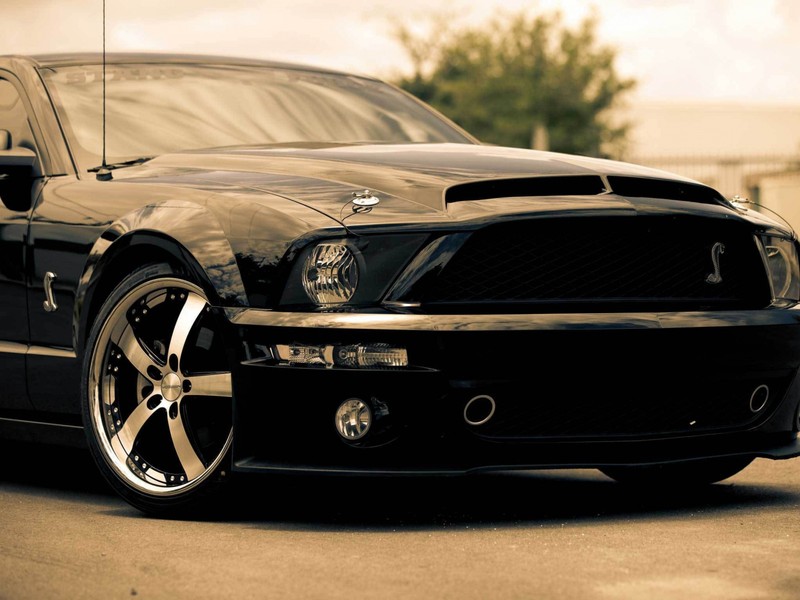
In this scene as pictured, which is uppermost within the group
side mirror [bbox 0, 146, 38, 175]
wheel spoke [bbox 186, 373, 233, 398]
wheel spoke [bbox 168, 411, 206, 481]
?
side mirror [bbox 0, 146, 38, 175]

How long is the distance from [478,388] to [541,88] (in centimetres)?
4397

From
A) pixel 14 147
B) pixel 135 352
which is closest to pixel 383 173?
pixel 135 352

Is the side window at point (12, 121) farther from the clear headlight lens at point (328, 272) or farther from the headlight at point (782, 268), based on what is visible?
the headlight at point (782, 268)

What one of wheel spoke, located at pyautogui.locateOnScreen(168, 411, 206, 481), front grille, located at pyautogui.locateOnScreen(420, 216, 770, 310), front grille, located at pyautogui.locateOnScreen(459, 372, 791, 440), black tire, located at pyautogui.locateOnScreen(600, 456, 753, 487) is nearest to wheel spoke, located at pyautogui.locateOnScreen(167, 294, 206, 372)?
wheel spoke, located at pyautogui.locateOnScreen(168, 411, 206, 481)

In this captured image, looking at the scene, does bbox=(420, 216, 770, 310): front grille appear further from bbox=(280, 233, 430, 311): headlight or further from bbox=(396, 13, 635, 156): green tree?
bbox=(396, 13, 635, 156): green tree

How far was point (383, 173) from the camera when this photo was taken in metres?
4.96

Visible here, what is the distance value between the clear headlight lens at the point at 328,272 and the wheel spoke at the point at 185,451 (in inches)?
26.8

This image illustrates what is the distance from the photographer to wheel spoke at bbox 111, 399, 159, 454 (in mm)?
4973

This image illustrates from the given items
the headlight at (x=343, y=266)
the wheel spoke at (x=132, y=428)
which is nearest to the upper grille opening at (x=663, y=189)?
the headlight at (x=343, y=266)

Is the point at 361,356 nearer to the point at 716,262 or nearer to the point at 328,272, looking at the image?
the point at 328,272

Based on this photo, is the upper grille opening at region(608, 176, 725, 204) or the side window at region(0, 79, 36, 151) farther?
the side window at region(0, 79, 36, 151)

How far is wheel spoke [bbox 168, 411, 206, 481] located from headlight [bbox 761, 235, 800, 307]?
198 centimetres

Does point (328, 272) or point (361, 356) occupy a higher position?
point (328, 272)

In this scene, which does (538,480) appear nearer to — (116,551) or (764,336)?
(764,336)
